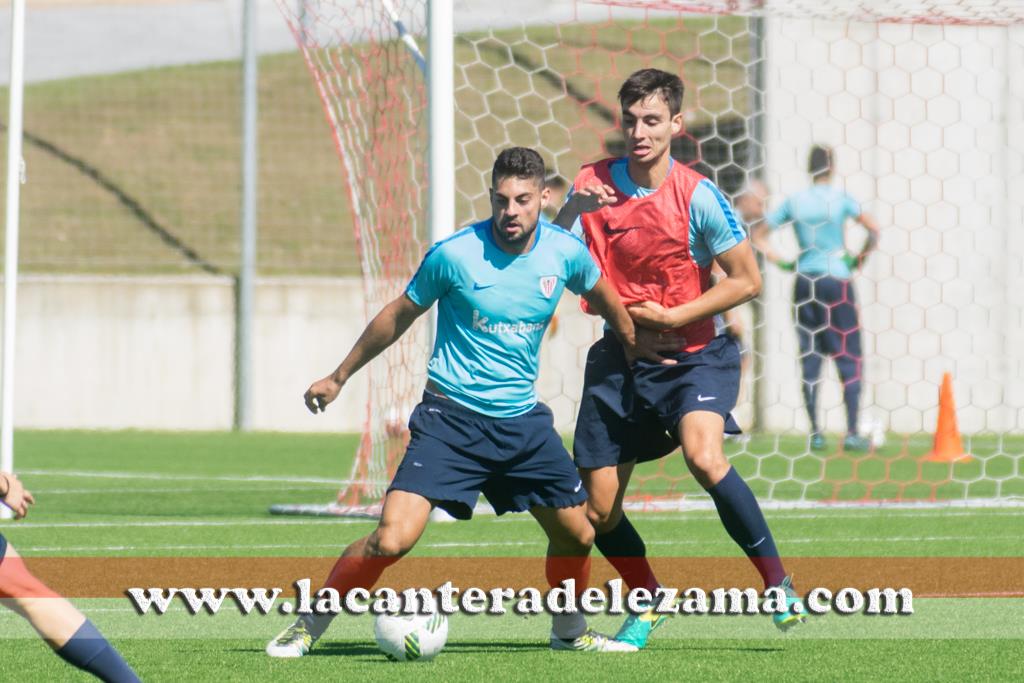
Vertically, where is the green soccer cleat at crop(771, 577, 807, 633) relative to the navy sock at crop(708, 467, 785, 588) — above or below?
below

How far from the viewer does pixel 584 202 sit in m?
6.41

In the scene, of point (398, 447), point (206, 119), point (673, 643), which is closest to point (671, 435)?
point (673, 643)

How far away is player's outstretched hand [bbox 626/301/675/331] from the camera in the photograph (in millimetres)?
6344

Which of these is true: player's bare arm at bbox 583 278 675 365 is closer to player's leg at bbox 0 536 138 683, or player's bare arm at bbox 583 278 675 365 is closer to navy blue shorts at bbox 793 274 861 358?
player's leg at bbox 0 536 138 683

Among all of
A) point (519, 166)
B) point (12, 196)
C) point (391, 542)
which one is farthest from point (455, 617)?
point (12, 196)

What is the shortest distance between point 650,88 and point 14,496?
287 centimetres

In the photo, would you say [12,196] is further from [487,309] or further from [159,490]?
[487,309]

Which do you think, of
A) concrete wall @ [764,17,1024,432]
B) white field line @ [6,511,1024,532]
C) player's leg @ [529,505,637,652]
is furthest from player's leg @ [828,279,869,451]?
player's leg @ [529,505,637,652]

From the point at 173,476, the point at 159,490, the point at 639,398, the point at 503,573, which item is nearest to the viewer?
the point at 639,398

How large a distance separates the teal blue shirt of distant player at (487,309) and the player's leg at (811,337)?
8.34m

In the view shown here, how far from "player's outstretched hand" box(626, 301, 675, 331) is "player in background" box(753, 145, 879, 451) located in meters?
7.58

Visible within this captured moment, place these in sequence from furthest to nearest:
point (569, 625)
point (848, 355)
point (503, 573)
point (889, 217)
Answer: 1. point (889, 217)
2. point (848, 355)
3. point (503, 573)
4. point (569, 625)

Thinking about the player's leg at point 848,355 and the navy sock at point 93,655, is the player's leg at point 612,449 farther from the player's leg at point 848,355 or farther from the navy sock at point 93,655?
the player's leg at point 848,355

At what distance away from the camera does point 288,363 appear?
18500 millimetres
